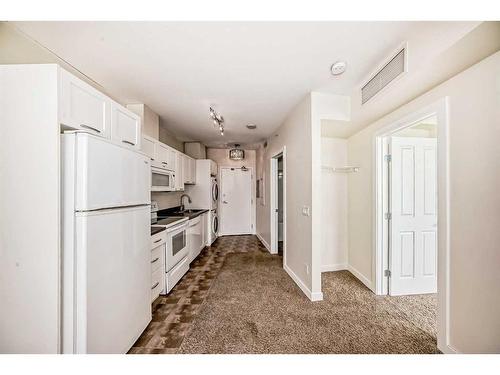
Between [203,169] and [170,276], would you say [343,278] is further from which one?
[203,169]

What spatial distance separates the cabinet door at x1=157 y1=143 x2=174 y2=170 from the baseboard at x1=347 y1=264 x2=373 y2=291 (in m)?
3.35

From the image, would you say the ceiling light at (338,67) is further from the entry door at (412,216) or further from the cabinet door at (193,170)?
the cabinet door at (193,170)

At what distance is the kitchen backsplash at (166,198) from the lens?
11.4 ft

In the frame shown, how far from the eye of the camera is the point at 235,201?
6.05 meters

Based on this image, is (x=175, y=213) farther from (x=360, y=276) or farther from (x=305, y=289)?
(x=360, y=276)

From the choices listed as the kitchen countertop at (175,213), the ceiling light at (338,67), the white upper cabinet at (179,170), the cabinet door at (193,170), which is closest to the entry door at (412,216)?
the ceiling light at (338,67)

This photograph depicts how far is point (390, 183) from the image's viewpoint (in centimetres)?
251

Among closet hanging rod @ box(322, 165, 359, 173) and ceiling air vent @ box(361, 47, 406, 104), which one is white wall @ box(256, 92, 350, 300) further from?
closet hanging rod @ box(322, 165, 359, 173)

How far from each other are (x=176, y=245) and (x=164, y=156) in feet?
4.56

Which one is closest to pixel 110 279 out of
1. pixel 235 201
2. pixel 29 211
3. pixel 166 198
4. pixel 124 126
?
pixel 29 211

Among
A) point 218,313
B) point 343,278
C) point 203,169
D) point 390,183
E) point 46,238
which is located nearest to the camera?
point 46,238

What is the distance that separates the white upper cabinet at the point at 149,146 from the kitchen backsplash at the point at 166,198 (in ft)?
2.69
